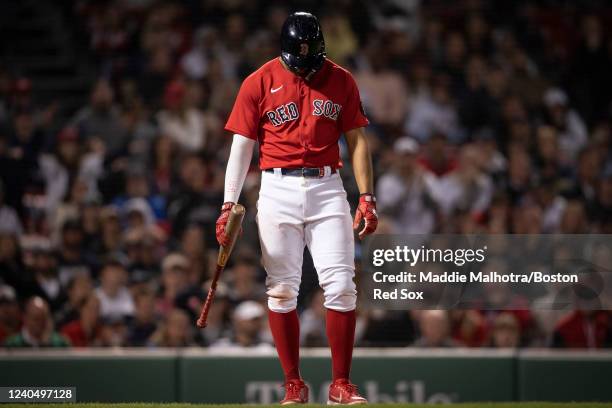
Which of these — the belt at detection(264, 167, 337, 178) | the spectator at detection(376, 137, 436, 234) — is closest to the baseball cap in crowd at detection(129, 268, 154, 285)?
the spectator at detection(376, 137, 436, 234)

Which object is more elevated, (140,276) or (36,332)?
(140,276)

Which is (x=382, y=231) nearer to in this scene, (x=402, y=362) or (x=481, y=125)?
(x=402, y=362)

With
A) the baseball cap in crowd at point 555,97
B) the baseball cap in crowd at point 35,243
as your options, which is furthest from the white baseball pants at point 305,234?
the baseball cap in crowd at point 555,97

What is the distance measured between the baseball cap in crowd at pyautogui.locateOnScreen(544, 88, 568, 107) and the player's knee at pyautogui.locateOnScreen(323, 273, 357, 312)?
5982 millimetres

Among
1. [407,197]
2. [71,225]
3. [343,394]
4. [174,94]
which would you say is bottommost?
[343,394]

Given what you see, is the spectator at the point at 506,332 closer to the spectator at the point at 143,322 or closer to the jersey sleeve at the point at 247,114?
the spectator at the point at 143,322

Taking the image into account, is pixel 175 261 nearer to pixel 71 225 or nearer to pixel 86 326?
pixel 86 326

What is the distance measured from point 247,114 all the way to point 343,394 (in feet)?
4.24

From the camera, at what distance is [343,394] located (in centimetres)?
493

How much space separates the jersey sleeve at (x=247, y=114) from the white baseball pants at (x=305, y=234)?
0.22 metres

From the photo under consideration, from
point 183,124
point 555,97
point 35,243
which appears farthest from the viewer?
point 555,97

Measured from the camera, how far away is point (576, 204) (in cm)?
888

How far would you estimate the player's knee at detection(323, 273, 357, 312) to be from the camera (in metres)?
4.94

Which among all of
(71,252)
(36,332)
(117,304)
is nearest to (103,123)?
(71,252)
